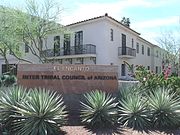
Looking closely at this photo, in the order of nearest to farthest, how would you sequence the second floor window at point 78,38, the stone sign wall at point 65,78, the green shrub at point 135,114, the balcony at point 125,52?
the green shrub at point 135,114 < the stone sign wall at point 65,78 < the second floor window at point 78,38 < the balcony at point 125,52

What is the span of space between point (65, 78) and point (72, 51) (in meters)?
26.9

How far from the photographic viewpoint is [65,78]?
11.2 m

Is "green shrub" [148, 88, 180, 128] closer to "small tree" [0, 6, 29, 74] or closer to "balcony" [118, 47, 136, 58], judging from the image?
"small tree" [0, 6, 29, 74]

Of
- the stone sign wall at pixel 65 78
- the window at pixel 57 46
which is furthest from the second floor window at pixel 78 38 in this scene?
the stone sign wall at pixel 65 78

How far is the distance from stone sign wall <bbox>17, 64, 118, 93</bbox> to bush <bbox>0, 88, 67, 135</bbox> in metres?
2.24

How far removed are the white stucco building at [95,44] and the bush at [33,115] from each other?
2667cm

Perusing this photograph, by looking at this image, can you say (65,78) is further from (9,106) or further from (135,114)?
(135,114)

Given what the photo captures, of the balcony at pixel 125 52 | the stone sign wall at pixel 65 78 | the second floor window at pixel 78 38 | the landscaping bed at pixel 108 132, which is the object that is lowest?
the landscaping bed at pixel 108 132

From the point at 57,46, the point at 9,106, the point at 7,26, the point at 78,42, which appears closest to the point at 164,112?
the point at 9,106

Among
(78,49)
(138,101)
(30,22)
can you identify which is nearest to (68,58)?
(78,49)

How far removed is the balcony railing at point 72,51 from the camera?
35.9 meters

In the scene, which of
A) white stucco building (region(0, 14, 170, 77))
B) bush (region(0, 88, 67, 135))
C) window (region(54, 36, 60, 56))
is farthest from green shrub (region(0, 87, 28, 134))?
window (region(54, 36, 60, 56))

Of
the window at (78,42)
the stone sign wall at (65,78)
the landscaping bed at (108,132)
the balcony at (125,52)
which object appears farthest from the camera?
the balcony at (125,52)

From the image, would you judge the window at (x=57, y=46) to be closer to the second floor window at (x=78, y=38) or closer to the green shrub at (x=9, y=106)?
the second floor window at (x=78, y=38)
